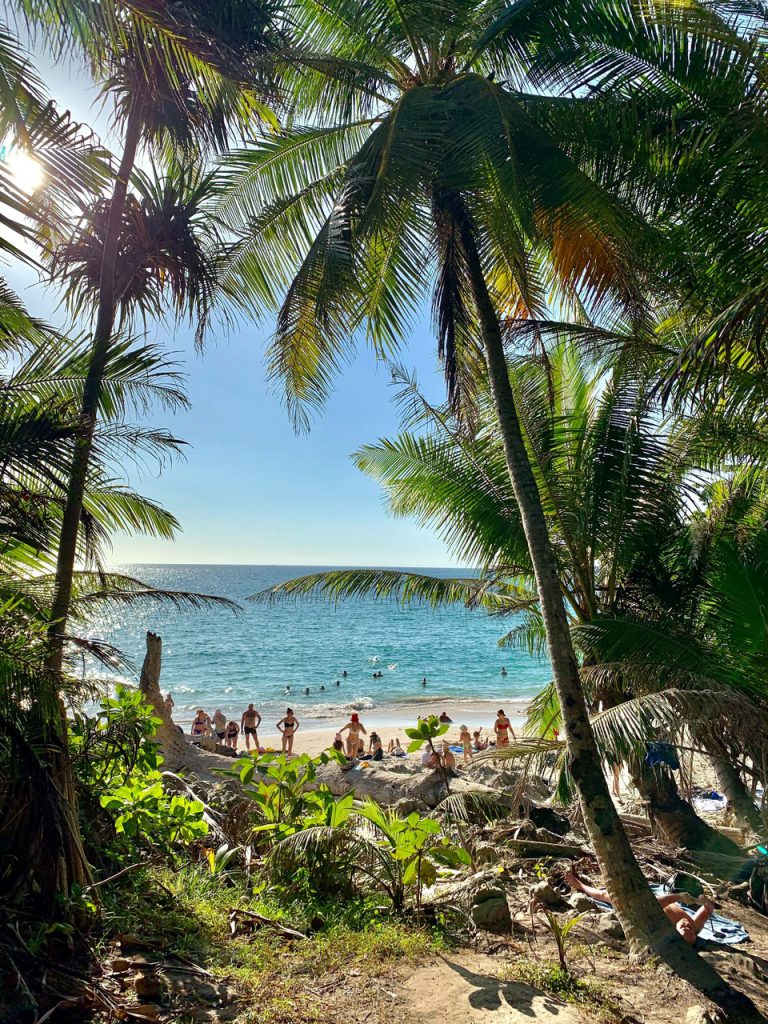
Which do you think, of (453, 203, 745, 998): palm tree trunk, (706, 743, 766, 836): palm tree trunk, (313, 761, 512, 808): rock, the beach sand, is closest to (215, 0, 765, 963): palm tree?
(453, 203, 745, 998): palm tree trunk

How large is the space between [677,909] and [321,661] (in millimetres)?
45873

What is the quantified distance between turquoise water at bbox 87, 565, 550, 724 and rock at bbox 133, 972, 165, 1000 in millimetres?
2485

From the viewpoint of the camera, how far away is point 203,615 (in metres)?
87.4

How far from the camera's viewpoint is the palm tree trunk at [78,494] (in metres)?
3.44

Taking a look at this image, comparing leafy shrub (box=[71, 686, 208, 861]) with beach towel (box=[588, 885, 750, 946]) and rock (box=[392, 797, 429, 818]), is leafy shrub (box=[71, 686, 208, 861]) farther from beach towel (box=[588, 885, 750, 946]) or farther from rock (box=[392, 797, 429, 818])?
rock (box=[392, 797, 429, 818])

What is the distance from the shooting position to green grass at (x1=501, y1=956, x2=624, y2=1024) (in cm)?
344

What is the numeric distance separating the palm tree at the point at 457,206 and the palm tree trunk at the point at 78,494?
1.74 meters

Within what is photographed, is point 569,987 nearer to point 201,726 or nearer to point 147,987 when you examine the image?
point 147,987

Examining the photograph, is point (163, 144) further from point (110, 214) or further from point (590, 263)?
point (590, 263)

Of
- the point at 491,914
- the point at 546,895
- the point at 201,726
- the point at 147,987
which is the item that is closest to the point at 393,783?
the point at 546,895

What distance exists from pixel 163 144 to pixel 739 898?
9.01 meters

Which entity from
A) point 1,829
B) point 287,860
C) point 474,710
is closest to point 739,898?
point 287,860

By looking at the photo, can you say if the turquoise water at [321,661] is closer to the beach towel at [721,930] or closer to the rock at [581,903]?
the rock at [581,903]

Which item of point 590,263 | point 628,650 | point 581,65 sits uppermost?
point 581,65
